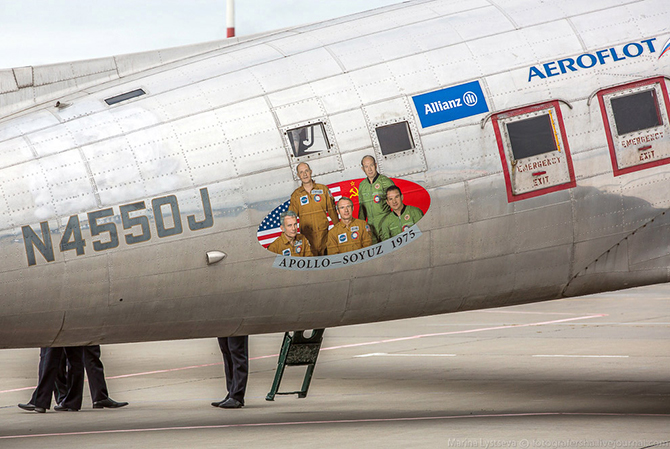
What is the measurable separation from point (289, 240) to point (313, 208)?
464 mm

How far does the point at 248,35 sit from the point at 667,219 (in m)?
5.97

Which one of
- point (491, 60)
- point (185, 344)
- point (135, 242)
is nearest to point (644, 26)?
point (491, 60)

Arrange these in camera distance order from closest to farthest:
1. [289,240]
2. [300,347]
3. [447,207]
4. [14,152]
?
1. [14,152]
2. [289,240]
3. [447,207]
4. [300,347]

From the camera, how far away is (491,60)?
12148 mm

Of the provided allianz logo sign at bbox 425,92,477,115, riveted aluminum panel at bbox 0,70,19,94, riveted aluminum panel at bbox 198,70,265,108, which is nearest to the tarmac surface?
allianz logo sign at bbox 425,92,477,115

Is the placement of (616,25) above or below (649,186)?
above

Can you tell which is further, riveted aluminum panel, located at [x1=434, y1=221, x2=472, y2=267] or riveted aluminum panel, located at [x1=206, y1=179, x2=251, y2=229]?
riveted aluminum panel, located at [x1=434, y1=221, x2=472, y2=267]

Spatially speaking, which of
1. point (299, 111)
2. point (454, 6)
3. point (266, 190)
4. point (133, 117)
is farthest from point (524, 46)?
point (133, 117)

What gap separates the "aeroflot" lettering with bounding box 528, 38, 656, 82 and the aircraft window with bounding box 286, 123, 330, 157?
281 centimetres

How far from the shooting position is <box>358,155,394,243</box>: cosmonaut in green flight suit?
37.3 feet

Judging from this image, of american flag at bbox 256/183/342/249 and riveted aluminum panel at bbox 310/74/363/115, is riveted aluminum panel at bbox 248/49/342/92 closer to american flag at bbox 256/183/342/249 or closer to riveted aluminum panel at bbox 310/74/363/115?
riveted aluminum panel at bbox 310/74/363/115

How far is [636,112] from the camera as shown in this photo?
40.7 feet

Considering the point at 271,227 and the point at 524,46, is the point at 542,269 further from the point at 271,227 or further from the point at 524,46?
the point at 271,227

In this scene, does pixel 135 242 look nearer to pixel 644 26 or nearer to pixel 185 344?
pixel 644 26
